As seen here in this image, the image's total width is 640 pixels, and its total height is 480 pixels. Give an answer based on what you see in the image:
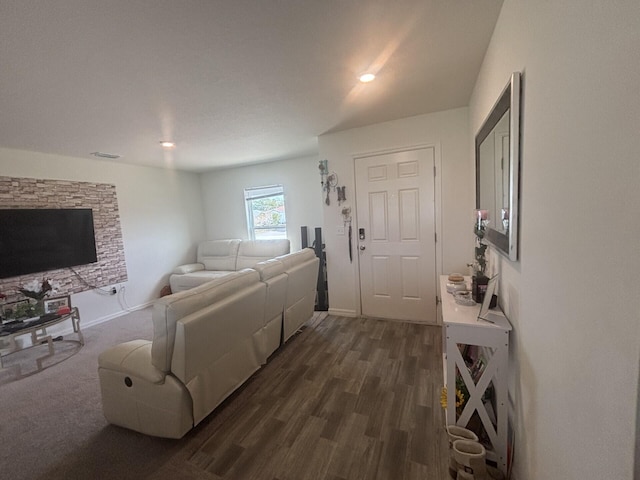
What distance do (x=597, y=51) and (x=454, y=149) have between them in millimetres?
2480

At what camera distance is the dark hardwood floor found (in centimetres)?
143

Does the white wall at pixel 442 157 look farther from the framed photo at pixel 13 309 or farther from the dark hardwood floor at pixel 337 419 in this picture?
the framed photo at pixel 13 309

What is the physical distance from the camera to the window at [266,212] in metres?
5.10

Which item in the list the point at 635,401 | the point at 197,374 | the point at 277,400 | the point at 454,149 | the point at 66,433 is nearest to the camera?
the point at 635,401

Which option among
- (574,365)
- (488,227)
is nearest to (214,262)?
(488,227)

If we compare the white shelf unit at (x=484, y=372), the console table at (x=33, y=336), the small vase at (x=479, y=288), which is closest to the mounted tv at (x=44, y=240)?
the console table at (x=33, y=336)

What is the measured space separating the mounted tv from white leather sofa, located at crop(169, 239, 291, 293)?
4.29 feet

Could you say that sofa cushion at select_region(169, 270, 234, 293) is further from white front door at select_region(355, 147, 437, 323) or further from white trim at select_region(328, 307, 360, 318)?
white front door at select_region(355, 147, 437, 323)

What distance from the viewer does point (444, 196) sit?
294cm

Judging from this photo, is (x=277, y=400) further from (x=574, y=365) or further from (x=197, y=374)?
(x=574, y=365)

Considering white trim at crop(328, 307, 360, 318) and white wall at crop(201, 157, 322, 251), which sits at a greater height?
white wall at crop(201, 157, 322, 251)

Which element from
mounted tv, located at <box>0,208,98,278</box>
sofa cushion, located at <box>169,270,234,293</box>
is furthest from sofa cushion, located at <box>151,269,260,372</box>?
mounted tv, located at <box>0,208,98,278</box>

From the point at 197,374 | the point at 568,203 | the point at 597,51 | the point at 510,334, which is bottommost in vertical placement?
the point at 197,374

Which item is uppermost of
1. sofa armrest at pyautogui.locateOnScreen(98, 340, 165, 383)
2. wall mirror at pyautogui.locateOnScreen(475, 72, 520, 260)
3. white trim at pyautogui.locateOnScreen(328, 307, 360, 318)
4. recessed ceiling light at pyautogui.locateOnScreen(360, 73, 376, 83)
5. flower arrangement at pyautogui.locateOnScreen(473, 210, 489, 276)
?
recessed ceiling light at pyautogui.locateOnScreen(360, 73, 376, 83)
